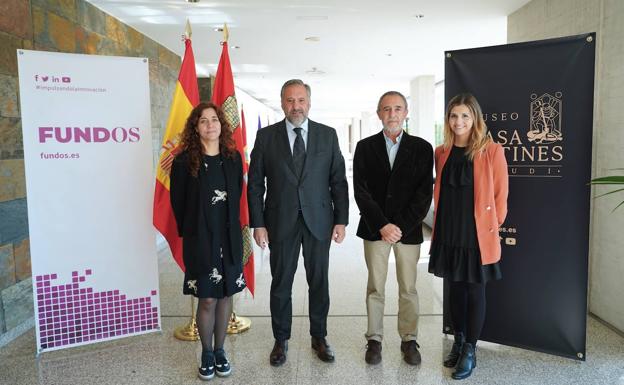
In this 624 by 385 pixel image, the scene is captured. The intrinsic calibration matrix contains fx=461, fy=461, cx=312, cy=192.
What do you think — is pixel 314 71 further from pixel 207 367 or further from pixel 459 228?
pixel 207 367

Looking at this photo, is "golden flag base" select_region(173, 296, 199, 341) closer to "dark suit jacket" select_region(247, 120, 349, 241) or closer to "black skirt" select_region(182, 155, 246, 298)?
"black skirt" select_region(182, 155, 246, 298)

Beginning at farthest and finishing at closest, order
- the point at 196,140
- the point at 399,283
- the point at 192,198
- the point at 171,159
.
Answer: the point at 171,159
the point at 399,283
the point at 196,140
the point at 192,198

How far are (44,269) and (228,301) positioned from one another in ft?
4.12

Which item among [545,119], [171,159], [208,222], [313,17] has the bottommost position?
[208,222]

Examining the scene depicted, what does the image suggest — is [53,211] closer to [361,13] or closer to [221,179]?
[221,179]

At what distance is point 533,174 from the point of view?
2801 mm

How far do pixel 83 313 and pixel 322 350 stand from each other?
1.62 metres

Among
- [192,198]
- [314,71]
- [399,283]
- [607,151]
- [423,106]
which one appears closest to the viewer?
[192,198]

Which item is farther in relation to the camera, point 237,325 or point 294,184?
point 237,325

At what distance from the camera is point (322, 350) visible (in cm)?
294

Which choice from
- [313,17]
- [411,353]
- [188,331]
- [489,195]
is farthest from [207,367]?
[313,17]

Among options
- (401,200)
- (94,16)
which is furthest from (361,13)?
(401,200)

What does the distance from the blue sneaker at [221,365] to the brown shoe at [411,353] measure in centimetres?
110

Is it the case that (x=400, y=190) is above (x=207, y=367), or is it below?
above
